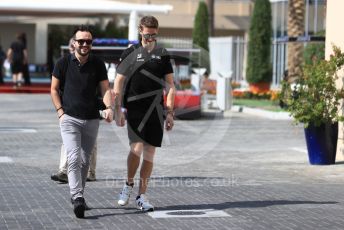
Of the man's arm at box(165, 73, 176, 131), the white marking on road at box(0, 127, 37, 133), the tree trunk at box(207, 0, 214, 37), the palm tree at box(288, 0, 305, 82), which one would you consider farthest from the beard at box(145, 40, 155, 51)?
the tree trunk at box(207, 0, 214, 37)

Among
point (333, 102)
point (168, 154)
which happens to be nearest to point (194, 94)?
point (168, 154)

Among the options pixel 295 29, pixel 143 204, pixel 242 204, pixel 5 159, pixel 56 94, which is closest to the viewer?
pixel 56 94

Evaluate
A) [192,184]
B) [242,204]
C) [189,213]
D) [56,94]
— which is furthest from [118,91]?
[192,184]

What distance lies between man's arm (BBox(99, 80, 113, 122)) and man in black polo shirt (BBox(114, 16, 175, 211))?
0.17m

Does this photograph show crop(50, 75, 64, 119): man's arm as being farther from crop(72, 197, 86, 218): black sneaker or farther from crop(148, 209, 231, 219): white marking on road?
crop(148, 209, 231, 219): white marking on road

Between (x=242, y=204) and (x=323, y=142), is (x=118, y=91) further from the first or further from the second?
(x=323, y=142)

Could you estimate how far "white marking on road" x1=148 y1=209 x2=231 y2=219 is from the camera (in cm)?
955

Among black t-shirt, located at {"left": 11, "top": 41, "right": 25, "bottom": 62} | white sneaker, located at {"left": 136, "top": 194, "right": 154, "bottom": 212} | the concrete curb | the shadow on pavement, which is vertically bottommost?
the concrete curb

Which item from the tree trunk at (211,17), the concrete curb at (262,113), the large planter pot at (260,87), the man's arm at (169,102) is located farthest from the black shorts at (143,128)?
the tree trunk at (211,17)

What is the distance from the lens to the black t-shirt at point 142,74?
968 cm

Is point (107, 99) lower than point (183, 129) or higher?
higher

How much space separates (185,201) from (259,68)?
23.6 m

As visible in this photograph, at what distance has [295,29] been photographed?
31016 mm

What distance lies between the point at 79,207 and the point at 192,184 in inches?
121
